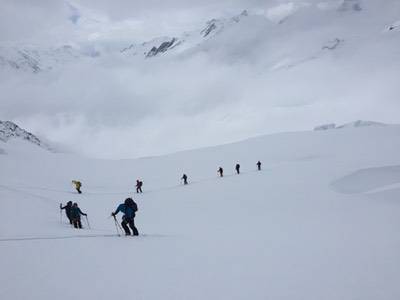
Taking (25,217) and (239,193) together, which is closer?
(25,217)

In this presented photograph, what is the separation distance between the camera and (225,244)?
11758 millimetres

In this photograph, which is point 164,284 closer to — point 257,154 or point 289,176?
point 289,176

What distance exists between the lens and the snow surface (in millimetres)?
7605

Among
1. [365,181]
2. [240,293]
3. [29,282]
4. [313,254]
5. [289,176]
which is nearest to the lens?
[29,282]

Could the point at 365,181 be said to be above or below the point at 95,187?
below

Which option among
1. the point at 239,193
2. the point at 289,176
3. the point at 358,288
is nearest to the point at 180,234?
the point at 358,288

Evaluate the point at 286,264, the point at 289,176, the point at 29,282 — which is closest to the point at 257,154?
the point at 289,176

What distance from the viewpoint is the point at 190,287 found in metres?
7.71

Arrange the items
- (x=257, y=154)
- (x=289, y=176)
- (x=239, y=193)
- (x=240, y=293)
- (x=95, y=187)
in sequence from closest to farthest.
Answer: (x=240, y=293)
(x=239, y=193)
(x=289, y=176)
(x=95, y=187)
(x=257, y=154)

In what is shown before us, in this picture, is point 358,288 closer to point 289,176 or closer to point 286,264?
point 286,264

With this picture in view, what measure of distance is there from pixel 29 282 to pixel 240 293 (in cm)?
430

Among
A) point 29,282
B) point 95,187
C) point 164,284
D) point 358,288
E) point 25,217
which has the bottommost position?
point 358,288

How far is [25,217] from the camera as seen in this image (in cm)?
1470

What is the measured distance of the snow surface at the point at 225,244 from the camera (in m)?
7.61
